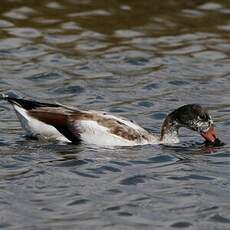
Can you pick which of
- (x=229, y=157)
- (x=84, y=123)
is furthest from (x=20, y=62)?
(x=229, y=157)

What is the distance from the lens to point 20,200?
39.7 feet

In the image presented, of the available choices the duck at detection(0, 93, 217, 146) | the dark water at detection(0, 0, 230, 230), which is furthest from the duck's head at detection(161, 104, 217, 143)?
the dark water at detection(0, 0, 230, 230)

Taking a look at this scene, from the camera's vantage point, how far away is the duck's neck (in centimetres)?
1594

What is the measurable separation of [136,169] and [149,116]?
12.2ft

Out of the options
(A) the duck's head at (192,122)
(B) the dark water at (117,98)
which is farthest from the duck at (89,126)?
(B) the dark water at (117,98)

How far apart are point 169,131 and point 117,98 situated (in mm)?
2954

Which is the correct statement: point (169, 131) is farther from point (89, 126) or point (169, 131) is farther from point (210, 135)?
point (89, 126)

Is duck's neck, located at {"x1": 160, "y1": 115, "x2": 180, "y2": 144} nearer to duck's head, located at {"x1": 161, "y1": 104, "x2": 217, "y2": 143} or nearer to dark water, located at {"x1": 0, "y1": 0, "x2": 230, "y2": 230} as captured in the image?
duck's head, located at {"x1": 161, "y1": 104, "x2": 217, "y2": 143}

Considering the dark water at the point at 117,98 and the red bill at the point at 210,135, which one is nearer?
the dark water at the point at 117,98

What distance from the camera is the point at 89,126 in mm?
15375

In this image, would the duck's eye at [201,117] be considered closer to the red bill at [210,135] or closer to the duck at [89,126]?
the duck at [89,126]

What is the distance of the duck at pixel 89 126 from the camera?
15391 millimetres

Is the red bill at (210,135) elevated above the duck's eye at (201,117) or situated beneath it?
situated beneath

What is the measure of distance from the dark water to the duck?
20cm
